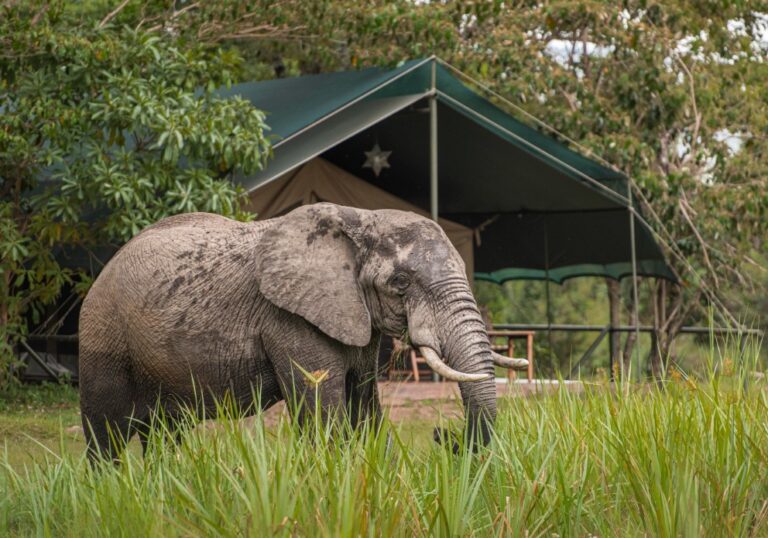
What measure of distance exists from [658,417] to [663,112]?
10.9 metres

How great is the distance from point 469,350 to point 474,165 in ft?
30.3

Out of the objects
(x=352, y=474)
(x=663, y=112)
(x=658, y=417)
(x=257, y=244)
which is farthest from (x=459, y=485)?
(x=663, y=112)

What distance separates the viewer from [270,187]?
13.4 meters

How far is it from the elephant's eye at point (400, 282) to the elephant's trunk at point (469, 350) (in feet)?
0.66

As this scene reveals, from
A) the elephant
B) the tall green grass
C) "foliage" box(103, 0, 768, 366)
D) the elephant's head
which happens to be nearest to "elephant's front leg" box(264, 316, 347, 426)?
the elephant

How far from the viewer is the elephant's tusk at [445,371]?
5074 millimetres

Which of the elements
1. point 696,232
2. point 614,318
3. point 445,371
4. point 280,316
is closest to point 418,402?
point 696,232

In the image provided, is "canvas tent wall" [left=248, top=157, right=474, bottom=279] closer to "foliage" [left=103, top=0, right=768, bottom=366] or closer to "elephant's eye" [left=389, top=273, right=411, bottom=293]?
"foliage" [left=103, top=0, right=768, bottom=366]

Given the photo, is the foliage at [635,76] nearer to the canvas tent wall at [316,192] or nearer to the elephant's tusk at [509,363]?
the canvas tent wall at [316,192]

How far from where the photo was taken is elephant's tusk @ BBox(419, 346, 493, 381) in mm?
5074

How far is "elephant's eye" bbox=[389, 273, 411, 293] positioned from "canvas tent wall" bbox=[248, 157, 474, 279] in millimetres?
7179

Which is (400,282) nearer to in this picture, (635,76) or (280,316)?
(280,316)

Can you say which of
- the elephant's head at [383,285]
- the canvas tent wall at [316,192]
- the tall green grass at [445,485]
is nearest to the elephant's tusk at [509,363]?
the elephant's head at [383,285]

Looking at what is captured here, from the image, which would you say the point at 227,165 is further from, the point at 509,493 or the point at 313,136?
the point at 509,493
